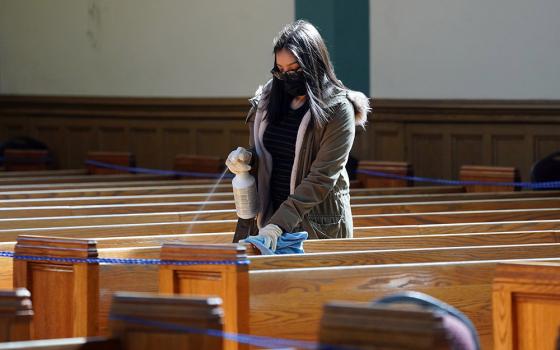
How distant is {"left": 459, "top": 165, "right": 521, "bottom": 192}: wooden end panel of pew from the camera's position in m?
8.10

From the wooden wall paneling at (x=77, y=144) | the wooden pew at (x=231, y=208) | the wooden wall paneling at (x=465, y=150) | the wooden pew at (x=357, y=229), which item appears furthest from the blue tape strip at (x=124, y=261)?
the wooden wall paneling at (x=77, y=144)

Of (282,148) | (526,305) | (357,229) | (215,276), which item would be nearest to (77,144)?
(357,229)

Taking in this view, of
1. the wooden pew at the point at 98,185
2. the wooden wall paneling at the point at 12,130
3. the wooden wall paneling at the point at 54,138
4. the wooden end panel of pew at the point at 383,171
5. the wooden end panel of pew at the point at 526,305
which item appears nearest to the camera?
the wooden end panel of pew at the point at 526,305

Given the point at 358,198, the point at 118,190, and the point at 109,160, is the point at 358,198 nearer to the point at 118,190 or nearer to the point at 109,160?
the point at 118,190

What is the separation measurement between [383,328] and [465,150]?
7.67 metres

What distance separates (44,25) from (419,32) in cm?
400

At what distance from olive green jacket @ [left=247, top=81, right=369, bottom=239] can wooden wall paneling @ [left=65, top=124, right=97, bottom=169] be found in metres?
7.24

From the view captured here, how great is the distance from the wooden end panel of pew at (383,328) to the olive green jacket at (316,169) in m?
1.84

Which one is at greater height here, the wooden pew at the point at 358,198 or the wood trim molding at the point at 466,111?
the wood trim molding at the point at 466,111

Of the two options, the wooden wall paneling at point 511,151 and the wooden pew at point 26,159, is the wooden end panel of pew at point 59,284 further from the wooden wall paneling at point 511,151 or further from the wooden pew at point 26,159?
the wooden wall paneling at point 511,151

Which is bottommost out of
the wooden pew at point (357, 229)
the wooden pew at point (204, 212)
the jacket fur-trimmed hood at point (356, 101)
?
the wooden pew at point (357, 229)

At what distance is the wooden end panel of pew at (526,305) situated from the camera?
384 cm

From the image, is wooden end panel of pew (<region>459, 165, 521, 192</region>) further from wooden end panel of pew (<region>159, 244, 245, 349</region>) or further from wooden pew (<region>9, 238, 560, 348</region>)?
wooden end panel of pew (<region>159, 244, 245, 349</region>)

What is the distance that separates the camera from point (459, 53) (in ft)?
33.0
